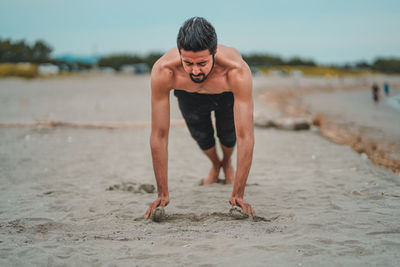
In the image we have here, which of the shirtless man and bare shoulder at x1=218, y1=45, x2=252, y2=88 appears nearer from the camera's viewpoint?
the shirtless man

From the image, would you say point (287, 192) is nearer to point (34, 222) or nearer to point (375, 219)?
point (375, 219)

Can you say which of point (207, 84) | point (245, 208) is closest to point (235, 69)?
point (207, 84)

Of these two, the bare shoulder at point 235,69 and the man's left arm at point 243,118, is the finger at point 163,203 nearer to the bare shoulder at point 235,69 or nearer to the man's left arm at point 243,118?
the man's left arm at point 243,118

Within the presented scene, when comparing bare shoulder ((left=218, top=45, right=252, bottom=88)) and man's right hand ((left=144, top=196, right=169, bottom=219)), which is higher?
bare shoulder ((left=218, top=45, right=252, bottom=88))

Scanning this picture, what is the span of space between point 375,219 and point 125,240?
183 cm

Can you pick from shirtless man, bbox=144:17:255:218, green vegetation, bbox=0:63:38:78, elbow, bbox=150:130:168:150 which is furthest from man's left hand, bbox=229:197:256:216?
green vegetation, bbox=0:63:38:78

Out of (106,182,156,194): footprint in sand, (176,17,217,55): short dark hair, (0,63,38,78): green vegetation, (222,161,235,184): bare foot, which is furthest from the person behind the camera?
(0,63,38,78): green vegetation

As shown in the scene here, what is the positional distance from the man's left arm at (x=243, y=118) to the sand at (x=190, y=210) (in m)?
0.34

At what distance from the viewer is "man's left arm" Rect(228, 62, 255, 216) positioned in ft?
9.84

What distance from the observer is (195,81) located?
9.80ft

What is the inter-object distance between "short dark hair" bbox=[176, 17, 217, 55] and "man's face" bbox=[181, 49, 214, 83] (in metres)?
0.03

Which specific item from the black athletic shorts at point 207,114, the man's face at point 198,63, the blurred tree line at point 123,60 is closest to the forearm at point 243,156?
the man's face at point 198,63

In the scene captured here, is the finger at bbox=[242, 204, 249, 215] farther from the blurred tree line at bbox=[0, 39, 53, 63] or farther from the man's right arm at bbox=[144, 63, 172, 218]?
the blurred tree line at bbox=[0, 39, 53, 63]

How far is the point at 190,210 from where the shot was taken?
3.32 m
